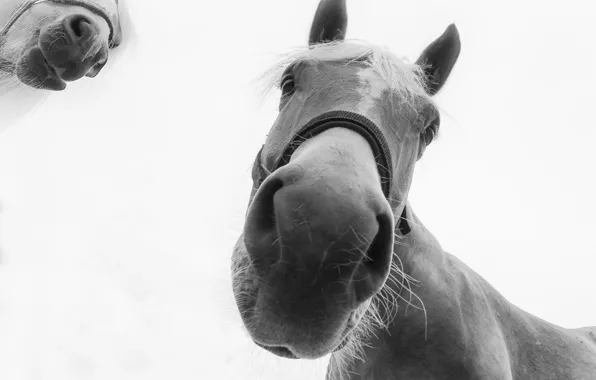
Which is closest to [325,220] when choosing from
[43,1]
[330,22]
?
[330,22]

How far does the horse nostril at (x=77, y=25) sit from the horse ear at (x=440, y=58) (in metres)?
2.29

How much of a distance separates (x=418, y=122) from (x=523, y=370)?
170 cm

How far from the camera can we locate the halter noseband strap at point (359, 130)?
169 centimetres

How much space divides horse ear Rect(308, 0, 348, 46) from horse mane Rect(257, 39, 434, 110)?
0.78ft

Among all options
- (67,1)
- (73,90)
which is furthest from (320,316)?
(73,90)

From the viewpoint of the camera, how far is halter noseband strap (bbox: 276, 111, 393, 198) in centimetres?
169

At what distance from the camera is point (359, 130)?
5.52ft

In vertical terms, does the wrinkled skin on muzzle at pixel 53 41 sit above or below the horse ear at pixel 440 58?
below

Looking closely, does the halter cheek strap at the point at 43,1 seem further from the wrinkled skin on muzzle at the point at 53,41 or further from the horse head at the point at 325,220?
the horse head at the point at 325,220

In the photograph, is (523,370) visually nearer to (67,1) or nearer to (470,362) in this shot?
(470,362)

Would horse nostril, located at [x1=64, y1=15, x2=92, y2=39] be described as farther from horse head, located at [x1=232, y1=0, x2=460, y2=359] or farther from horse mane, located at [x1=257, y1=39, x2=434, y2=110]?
horse head, located at [x1=232, y1=0, x2=460, y2=359]

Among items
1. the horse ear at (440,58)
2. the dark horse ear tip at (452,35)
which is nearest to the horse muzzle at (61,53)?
the horse ear at (440,58)

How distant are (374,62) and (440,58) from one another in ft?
2.69

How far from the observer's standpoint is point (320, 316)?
1.24 metres
